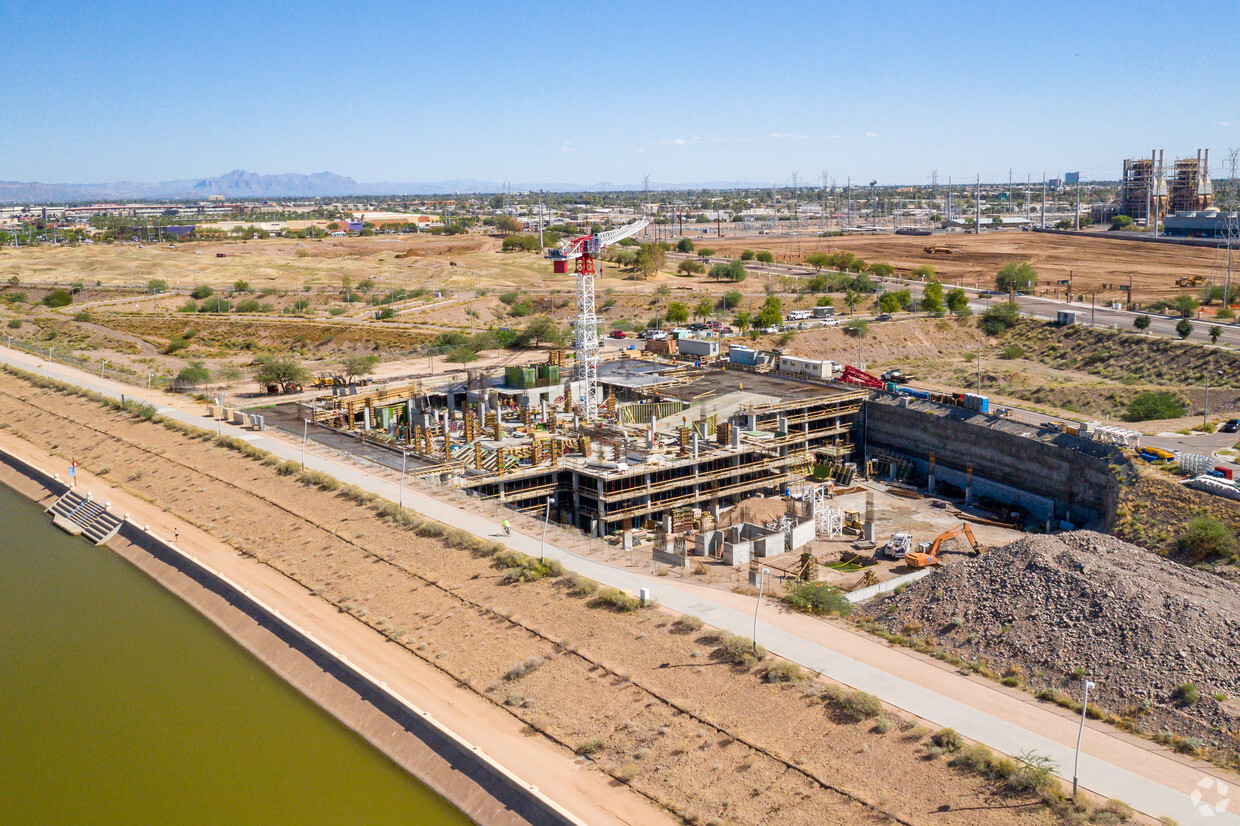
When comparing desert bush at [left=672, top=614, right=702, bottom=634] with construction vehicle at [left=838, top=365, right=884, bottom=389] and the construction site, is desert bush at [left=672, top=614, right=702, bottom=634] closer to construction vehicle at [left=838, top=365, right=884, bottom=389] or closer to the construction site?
the construction site

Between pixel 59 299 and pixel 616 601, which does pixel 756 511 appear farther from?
pixel 59 299

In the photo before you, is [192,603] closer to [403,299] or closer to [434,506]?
[434,506]

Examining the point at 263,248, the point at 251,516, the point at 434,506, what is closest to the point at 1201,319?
the point at 434,506

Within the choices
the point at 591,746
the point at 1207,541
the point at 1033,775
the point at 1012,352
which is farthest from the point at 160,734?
the point at 1012,352

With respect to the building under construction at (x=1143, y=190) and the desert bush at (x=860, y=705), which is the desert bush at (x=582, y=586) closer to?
the desert bush at (x=860, y=705)

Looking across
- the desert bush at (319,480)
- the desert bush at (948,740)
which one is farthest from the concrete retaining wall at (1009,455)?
the desert bush at (319,480)

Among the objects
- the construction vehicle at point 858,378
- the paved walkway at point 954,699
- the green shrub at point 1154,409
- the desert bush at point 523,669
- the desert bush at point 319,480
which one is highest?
the construction vehicle at point 858,378

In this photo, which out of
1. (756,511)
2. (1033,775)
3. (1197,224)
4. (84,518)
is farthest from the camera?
(1197,224)
